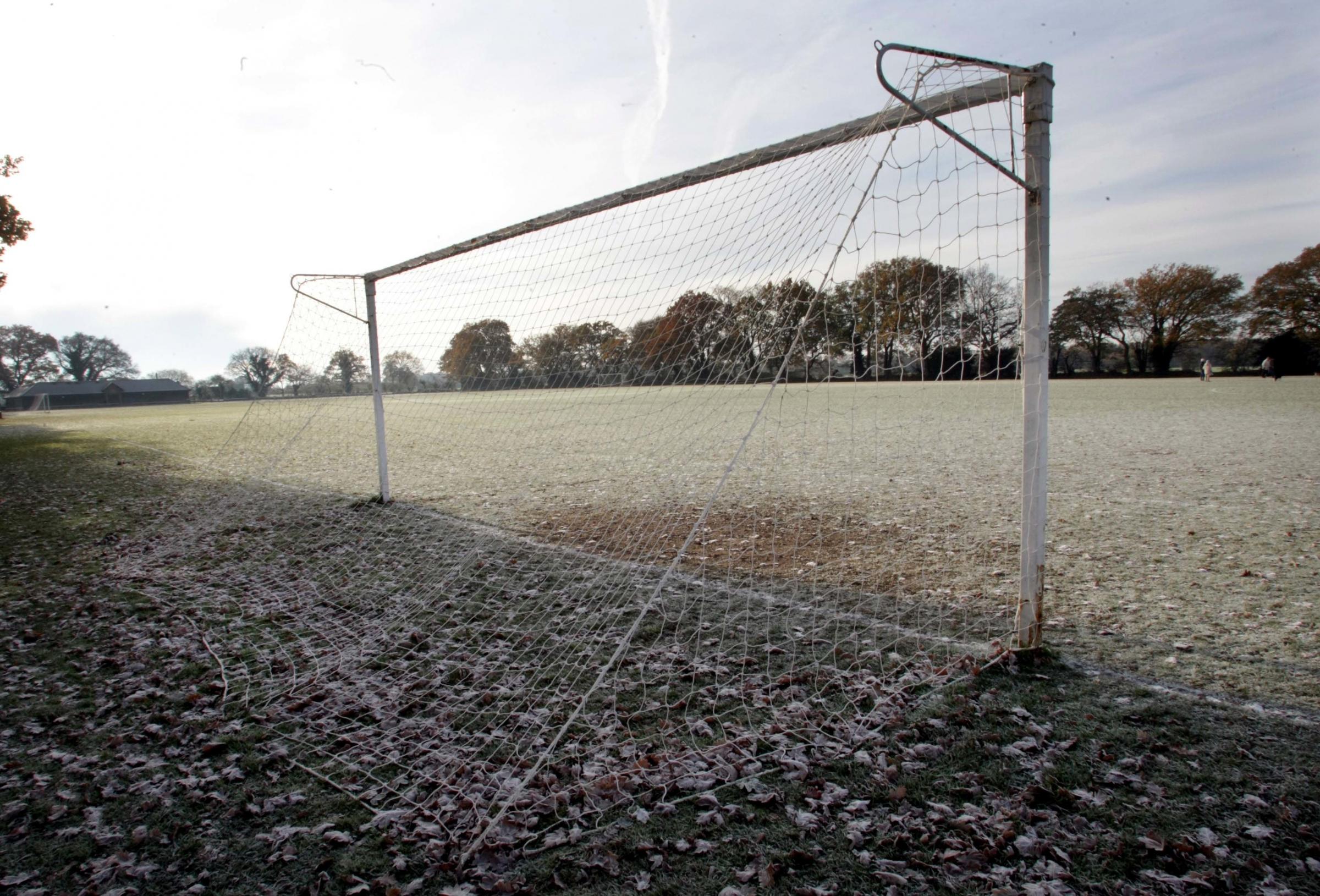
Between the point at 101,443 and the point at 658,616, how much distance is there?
21.8m

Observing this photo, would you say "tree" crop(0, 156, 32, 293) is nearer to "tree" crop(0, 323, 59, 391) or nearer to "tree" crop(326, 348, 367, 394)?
"tree" crop(326, 348, 367, 394)

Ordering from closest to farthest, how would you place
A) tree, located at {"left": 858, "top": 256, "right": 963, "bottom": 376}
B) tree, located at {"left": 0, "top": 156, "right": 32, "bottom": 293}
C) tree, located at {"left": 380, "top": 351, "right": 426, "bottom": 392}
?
tree, located at {"left": 858, "top": 256, "right": 963, "bottom": 376}, tree, located at {"left": 380, "top": 351, "right": 426, "bottom": 392}, tree, located at {"left": 0, "top": 156, "right": 32, "bottom": 293}

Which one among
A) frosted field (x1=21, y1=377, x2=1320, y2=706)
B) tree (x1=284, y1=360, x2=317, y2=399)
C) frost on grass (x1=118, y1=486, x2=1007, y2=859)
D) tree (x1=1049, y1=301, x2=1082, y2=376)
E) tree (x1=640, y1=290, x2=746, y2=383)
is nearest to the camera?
frost on grass (x1=118, y1=486, x2=1007, y2=859)

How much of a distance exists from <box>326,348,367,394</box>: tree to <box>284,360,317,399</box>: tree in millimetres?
381

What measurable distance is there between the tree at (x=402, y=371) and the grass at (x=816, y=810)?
5259 millimetres

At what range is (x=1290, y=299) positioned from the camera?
57.4 meters

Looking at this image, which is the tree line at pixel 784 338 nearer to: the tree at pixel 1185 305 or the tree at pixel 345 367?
the tree at pixel 345 367

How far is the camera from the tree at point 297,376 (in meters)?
9.31

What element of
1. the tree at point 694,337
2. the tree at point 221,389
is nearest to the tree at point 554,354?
the tree at point 694,337

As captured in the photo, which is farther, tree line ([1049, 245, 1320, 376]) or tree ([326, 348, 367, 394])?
tree line ([1049, 245, 1320, 376])

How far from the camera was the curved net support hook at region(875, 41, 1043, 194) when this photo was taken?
276 centimetres

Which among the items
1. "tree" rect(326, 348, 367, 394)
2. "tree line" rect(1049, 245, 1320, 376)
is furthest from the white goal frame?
"tree line" rect(1049, 245, 1320, 376)

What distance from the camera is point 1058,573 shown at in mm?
4797

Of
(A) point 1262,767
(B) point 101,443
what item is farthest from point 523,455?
(B) point 101,443
